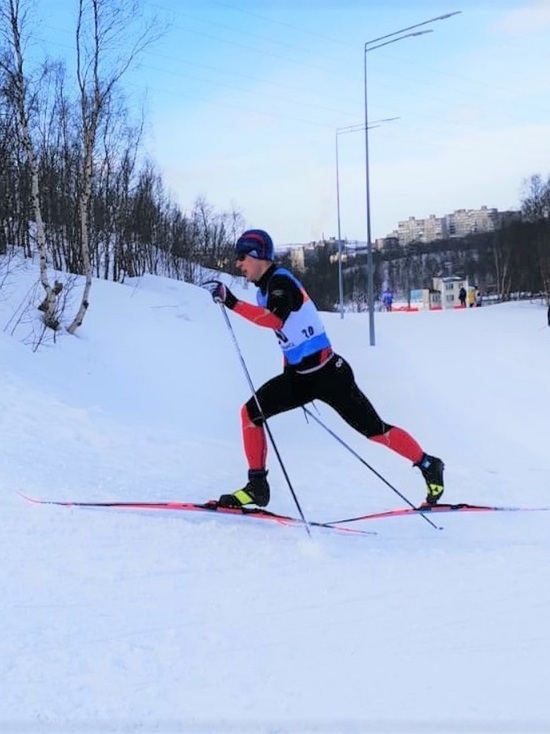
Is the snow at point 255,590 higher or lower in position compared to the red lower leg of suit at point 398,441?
lower

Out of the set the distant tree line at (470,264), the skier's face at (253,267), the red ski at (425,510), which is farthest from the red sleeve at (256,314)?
the distant tree line at (470,264)

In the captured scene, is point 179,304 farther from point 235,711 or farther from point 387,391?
point 235,711

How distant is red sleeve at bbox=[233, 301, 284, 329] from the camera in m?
4.12

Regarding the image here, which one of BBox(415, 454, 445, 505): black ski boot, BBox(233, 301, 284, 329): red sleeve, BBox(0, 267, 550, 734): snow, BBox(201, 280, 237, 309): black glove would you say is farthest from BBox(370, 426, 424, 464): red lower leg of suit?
BBox(201, 280, 237, 309): black glove

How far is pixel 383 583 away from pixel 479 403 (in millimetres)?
7585

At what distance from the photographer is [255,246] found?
4.23 metres

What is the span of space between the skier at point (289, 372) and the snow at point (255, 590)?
1.28 feet

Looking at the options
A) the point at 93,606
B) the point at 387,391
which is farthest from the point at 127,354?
the point at 93,606

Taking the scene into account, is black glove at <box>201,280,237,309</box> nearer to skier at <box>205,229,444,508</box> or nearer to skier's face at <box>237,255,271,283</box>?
skier at <box>205,229,444,508</box>

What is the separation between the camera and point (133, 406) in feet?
28.3

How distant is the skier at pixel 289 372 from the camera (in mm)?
4180

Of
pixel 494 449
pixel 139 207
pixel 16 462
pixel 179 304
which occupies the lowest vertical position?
pixel 494 449

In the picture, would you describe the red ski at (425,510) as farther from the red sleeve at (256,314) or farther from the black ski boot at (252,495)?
the red sleeve at (256,314)

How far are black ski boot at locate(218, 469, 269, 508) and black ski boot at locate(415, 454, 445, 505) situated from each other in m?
1.07
